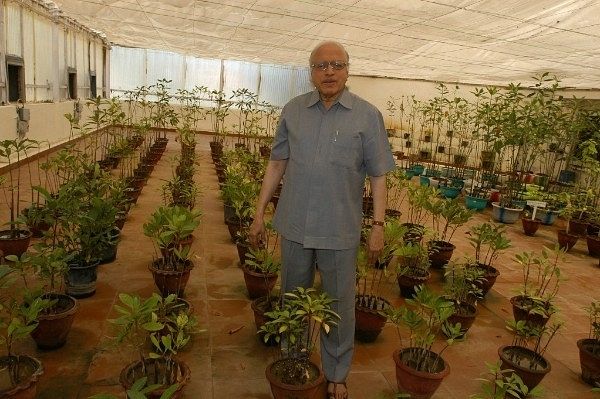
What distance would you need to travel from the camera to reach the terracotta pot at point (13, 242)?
10.9 ft

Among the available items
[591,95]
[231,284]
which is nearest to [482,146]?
[591,95]

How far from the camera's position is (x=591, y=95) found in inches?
372

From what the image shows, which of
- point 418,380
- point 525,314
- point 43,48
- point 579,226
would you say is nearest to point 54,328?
point 418,380

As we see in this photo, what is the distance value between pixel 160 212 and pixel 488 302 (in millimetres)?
2765

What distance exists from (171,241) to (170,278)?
25 centimetres

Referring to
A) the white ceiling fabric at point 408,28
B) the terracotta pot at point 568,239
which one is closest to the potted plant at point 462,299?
the white ceiling fabric at point 408,28

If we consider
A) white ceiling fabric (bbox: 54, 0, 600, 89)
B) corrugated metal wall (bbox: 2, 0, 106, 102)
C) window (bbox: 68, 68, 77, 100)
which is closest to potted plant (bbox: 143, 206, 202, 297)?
white ceiling fabric (bbox: 54, 0, 600, 89)

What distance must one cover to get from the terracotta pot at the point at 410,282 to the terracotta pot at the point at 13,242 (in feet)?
9.82

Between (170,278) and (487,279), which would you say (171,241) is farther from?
(487,279)

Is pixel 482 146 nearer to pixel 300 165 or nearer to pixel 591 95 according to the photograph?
pixel 591 95

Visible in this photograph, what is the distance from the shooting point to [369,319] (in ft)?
8.84

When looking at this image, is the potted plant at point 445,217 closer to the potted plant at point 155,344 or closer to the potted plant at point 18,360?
the potted plant at point 155,344

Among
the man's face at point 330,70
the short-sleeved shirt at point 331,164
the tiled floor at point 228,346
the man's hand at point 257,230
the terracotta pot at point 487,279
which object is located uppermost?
the man's face at point 330,70

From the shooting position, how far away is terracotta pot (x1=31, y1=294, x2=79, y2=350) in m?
2.24
